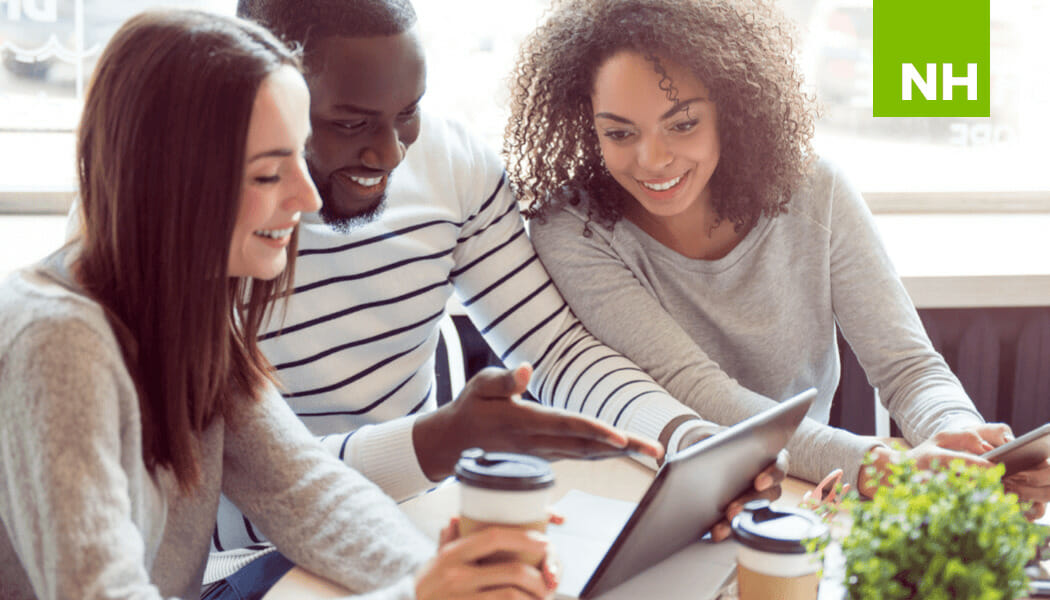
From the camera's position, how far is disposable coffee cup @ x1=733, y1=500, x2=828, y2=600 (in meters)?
0.84

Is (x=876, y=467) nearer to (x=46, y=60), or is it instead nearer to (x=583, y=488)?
(x=583, y=488)

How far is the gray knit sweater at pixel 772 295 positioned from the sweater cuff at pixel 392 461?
43 centimetres

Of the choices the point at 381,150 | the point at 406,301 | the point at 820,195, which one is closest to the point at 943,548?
the point at 381,150

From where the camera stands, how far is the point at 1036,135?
2.52m

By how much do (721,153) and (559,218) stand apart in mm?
282

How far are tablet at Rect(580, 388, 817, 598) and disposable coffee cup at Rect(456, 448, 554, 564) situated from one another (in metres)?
0.14

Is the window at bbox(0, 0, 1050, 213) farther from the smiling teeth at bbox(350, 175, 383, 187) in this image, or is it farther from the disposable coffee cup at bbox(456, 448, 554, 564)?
the disposable coffee cup at bbox(456, 448, 554, 564)

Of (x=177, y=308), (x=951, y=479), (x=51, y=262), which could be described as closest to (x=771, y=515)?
(x=951, y=479)

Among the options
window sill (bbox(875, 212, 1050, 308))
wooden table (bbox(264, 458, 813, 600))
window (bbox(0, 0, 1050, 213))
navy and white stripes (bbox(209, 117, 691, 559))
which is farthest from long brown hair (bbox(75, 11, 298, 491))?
window sill (bbox(875, 212, 1050, 308))

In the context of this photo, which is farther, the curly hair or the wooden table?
the curly hair

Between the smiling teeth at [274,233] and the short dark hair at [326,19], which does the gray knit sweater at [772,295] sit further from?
the smiling teeth at [274,233]

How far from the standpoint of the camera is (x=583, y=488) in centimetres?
127

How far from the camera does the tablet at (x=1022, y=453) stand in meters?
1.16

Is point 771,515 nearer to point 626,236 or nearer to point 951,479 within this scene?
point 951,479
